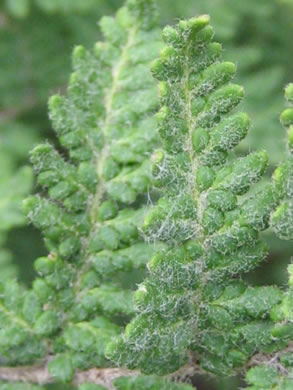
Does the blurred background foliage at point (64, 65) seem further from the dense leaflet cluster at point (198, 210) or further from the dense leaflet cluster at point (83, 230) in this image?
the dense leaflet cluster at point (198, 210)

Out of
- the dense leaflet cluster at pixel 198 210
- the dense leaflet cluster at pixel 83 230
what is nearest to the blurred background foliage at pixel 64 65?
the dense leaflet cluster at pixel 83 230

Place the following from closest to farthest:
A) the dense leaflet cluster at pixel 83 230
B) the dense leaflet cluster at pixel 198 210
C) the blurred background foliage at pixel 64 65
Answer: the dense leaflet cluster at pixel 198 210 → the dense leaflet cluster at pixel 83 230 → the blurred background foliage at pixel 64 65

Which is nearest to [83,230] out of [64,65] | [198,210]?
[198,210]

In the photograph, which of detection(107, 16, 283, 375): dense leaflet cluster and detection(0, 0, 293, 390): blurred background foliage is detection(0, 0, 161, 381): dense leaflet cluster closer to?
detection(107, 16, 283, 375): dense leaflet cluster

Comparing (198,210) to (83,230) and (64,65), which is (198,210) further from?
(64,65)

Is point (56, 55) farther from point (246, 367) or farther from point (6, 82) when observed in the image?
point (246, 367)

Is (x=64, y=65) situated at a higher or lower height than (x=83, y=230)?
higher
